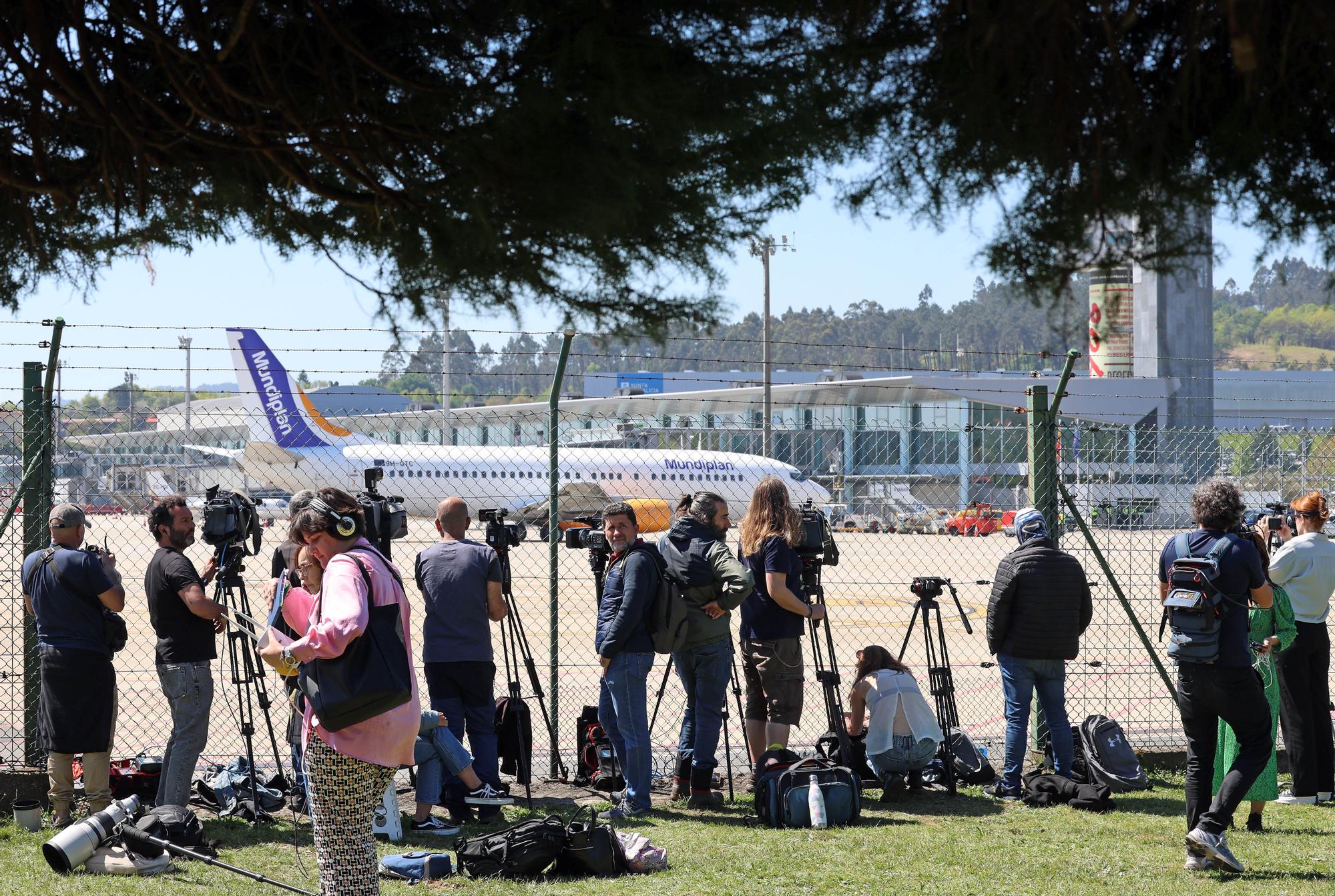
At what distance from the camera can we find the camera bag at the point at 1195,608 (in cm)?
569

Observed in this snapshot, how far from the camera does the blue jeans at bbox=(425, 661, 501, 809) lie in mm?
6797

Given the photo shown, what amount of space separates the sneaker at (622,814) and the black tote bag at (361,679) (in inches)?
106

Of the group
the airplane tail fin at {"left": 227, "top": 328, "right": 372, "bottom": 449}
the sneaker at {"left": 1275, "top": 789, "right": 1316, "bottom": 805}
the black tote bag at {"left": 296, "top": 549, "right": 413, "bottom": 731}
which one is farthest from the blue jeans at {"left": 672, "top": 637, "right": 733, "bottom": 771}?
the airplane tail fin at {"left": 227, "top": 328, "right": 372, "bottom": 449}

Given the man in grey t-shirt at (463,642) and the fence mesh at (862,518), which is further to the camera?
the fence mesh at (862,518)

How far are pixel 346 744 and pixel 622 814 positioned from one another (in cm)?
280

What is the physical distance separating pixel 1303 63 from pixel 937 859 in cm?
453

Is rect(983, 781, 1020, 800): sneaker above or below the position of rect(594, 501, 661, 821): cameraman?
below

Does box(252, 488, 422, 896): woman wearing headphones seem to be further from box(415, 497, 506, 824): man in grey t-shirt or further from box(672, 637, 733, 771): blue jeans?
box(672, 637, 733, 771): blue jeans

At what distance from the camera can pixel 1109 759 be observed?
7.49 meters

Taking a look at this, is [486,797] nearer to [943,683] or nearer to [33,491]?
[943,683]

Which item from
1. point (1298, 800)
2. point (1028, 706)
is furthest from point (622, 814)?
point (1298, 800)

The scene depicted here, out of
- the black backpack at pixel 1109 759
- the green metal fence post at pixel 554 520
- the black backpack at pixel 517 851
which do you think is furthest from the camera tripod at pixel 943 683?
the black backpack at pixel 517 851

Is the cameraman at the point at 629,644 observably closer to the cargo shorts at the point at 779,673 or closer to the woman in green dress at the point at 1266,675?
the cargo shorts at the point at 779,673

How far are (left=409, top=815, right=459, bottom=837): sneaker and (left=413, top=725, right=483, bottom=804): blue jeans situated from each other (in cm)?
10
